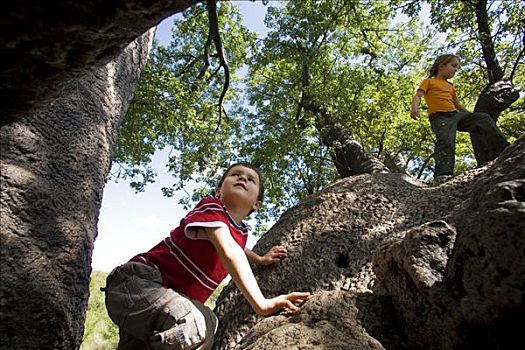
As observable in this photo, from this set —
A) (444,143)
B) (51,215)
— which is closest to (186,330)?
(51,215)

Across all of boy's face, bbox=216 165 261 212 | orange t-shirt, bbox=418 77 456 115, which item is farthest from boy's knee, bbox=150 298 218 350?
orange t-shirt, bbox=418 77 456 115

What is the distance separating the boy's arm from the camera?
2.12 m

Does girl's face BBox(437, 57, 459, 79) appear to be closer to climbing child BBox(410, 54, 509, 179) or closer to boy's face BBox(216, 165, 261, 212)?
climbing child BBox(410, 54, 509, 179)

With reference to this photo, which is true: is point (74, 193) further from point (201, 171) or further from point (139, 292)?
point (201, 171)

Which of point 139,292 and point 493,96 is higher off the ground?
point 493,96

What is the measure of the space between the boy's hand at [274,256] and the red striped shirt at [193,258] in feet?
2.28

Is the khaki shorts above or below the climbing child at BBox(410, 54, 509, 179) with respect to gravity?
below

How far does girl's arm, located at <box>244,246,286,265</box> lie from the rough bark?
57 mm

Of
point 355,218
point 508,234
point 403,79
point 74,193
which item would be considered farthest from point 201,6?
point 508,234

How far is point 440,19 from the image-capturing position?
7855 millimetres

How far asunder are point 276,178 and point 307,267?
846cm

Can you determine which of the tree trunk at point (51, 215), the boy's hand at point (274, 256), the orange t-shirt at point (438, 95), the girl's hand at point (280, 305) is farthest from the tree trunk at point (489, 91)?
the tree trunk at point (51, 215)

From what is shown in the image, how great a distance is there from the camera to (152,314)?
2049 millimetres

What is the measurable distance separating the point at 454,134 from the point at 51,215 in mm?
4651
